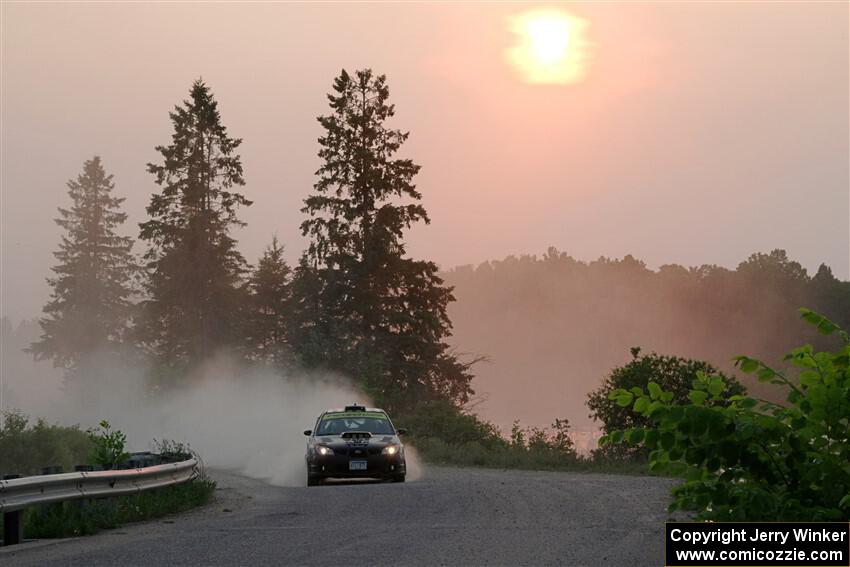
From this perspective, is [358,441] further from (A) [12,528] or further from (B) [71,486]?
(A) [12,528]

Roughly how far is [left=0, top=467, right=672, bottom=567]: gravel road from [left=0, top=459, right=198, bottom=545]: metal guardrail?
0.46 m

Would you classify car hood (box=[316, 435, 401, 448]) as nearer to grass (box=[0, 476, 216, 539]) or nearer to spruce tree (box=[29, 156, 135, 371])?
grass (box=[0, 476, 216, 539])

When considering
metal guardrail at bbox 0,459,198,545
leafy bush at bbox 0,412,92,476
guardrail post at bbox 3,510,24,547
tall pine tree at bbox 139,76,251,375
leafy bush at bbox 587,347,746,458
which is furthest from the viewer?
tall pine tree at bbox 139,76,251,375

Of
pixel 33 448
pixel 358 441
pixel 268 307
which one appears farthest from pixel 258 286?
pixel 358 441

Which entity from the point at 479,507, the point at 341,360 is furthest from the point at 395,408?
the point at 479,507

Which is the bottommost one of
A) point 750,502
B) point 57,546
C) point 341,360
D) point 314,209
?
point 57,546

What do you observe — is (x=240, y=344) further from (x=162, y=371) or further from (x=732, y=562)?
(x=732, y=562)

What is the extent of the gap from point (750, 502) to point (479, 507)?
11.9 metres

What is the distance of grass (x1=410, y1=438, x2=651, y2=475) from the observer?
1261 inches

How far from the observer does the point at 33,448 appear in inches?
1986

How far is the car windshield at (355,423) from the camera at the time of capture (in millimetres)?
25312

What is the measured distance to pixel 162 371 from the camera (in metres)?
77.8
